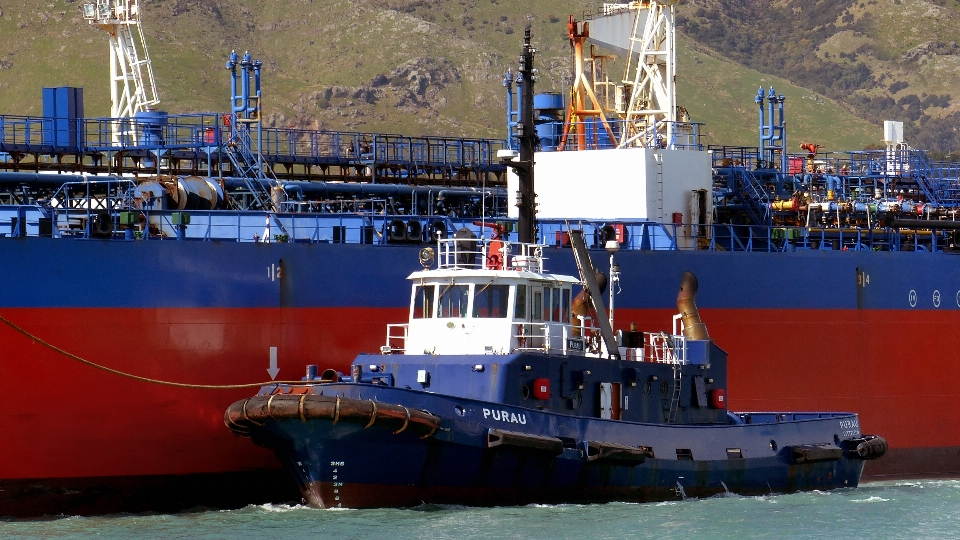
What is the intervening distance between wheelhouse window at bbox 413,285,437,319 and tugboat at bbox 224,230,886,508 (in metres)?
0.04

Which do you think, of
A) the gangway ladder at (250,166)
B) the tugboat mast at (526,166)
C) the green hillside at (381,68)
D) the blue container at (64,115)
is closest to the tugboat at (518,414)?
the tugboat mast at (526,166)

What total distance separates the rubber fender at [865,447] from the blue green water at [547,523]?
8.17 ft

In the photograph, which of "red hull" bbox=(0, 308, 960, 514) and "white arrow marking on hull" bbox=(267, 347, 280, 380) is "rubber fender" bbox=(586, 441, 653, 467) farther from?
"white arrow marking on hull" bbox=(267, 347, 280, 380)

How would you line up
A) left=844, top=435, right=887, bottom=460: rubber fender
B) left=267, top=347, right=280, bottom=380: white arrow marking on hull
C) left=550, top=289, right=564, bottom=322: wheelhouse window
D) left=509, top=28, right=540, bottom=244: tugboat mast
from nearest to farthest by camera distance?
left=550, top=289, right=564, bottom=322: wheelhouse window < left=509, top=28, right=540, bottom=244: tugboat mast < left=267, top=347, right=280, bottom=380: white arrow marking on hull < left=844, top=435, right=887, bottom=460: rubber fender

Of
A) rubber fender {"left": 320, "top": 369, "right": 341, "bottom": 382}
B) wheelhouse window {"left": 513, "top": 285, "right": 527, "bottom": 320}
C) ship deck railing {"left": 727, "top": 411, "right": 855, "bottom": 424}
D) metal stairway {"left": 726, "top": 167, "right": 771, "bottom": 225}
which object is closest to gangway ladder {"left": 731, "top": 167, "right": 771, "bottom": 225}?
metal stairway {"left": 726, "top": 167, "right": 771, "bottom": 225}

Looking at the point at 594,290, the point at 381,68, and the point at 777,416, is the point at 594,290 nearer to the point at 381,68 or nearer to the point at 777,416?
the point at 777,416

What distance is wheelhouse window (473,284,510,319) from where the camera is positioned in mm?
24766

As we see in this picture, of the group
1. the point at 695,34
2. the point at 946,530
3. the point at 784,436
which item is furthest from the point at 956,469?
the point at 695,34

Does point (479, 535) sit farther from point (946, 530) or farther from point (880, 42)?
point (880, 42)

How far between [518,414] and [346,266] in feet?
17.6

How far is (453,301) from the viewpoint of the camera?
2494cm

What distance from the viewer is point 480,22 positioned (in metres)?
136

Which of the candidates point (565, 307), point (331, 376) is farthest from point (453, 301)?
point (331, 376)

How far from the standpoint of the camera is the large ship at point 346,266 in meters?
25.2
